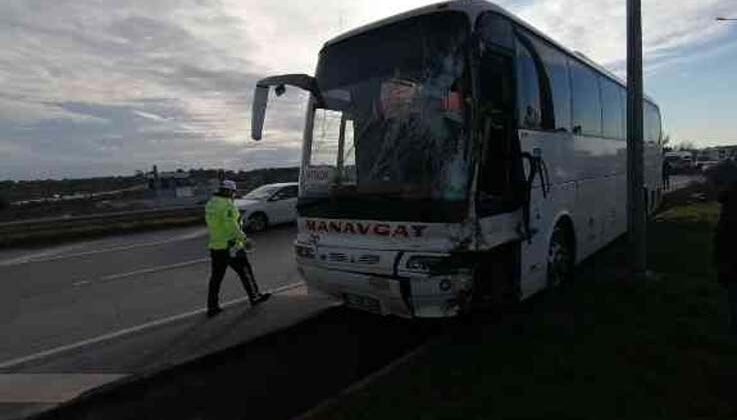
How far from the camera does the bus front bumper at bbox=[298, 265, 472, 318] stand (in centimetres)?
759

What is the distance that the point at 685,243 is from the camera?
15.2 m

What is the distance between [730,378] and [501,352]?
1.98m

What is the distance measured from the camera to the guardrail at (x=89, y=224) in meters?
25.4

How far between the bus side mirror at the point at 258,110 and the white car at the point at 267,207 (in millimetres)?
16721

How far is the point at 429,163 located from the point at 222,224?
3.98 metres

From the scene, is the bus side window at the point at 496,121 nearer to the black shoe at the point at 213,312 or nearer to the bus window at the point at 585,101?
the bus window at the point at 585,101

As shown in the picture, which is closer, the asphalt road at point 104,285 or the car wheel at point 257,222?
the asphalt road at point 104,285

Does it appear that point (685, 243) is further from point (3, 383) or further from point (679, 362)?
point (3, 383)

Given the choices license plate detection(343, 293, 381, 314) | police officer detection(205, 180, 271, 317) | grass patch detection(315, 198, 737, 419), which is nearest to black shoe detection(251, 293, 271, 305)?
police officer detection(205, 180, 271, 317)

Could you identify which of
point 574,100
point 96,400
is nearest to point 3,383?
point 96,400

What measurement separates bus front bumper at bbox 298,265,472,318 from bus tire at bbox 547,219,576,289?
2.30 m

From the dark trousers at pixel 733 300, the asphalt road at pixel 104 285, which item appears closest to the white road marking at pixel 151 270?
the asphalt road at pixel 104 285

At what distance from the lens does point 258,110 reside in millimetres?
8672

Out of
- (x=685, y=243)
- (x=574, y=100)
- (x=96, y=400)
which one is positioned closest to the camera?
(x=96, y=400)
